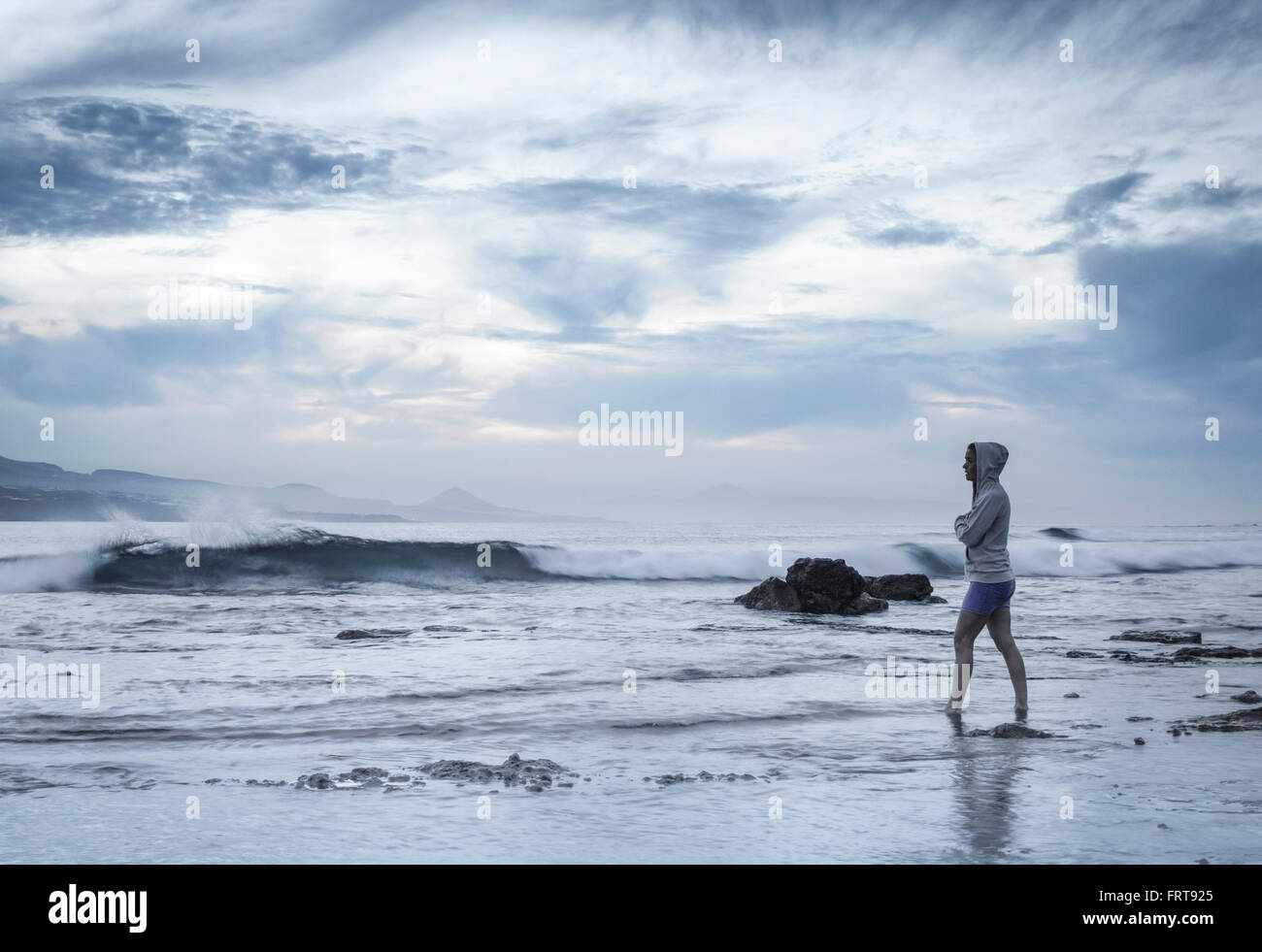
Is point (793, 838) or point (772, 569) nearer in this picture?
point (793, 838)

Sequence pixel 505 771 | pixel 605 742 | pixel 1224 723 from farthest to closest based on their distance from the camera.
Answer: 1. pixel 1224 723
2. pixel 605 742
3. pixel 505 771

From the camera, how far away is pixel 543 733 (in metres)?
6.50

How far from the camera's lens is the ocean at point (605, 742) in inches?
161

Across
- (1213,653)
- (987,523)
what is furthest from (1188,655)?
(987,523)

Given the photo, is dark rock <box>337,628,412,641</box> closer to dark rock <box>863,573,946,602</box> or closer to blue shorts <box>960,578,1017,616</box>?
blue shorts <box>960,578,1017,616</box>

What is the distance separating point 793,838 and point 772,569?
25066mm

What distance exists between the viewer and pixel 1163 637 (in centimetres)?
1204

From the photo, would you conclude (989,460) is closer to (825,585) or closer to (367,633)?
(367,633)

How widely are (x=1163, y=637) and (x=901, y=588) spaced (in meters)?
6.59
